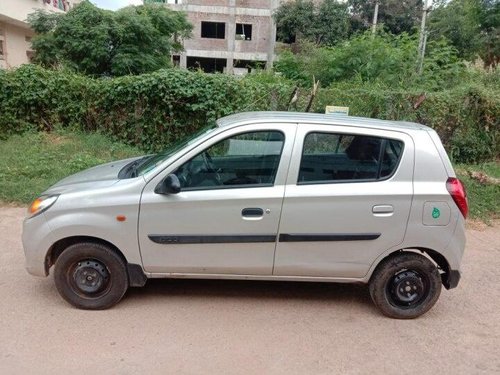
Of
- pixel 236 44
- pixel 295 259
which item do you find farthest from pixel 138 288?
pixel 236 44

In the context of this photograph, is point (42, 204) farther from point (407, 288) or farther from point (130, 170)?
point (407, 288)

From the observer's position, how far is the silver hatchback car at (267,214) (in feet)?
11.2

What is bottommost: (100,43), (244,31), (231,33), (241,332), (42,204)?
(241,332)

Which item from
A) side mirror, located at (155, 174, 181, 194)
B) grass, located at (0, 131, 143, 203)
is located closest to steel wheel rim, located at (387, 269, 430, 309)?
side mirror, located at (155, 174, 181, 194)

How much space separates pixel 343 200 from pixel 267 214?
2.00 feet

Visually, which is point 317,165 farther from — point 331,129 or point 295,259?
point 295,259

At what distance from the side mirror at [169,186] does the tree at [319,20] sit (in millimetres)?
28669

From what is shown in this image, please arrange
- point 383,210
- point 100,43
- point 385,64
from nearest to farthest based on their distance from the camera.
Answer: point 383,210, point 385,64, point 100,43

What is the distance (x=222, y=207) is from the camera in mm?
3398

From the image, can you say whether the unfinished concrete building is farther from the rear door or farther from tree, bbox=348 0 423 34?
the rear door

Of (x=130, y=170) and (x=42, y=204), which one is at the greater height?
(x=130, y=170)

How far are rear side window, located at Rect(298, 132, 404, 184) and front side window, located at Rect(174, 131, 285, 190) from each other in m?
0.27

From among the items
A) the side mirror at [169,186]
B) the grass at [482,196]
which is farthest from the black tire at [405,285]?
the grass at [482,196]

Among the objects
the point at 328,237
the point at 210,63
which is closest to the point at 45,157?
the point at 328,237
